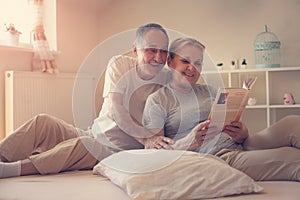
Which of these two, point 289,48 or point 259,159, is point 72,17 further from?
point 259,159

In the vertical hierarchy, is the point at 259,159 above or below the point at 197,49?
below

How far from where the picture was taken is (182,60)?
191 cm

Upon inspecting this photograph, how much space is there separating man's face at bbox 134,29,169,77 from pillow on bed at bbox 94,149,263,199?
1.80 ft

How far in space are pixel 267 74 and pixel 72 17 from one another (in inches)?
63.6

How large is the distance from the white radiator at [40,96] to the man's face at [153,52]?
828mm

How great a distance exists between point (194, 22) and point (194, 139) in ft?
7.23

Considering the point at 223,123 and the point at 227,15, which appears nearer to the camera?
the point at 223,123

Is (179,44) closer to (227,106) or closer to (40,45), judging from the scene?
(227,106)

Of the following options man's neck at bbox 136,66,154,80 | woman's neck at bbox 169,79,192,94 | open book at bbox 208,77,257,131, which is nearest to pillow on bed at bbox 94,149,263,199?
open book at bbox 208,77,257,131

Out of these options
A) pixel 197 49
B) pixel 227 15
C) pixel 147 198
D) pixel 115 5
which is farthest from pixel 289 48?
pixel 147 198

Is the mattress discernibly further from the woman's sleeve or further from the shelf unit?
the shelf unit

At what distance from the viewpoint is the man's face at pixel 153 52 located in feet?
6.33

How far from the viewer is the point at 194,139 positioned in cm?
171

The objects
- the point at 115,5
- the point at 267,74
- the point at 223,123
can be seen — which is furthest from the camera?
the point at 115,5
